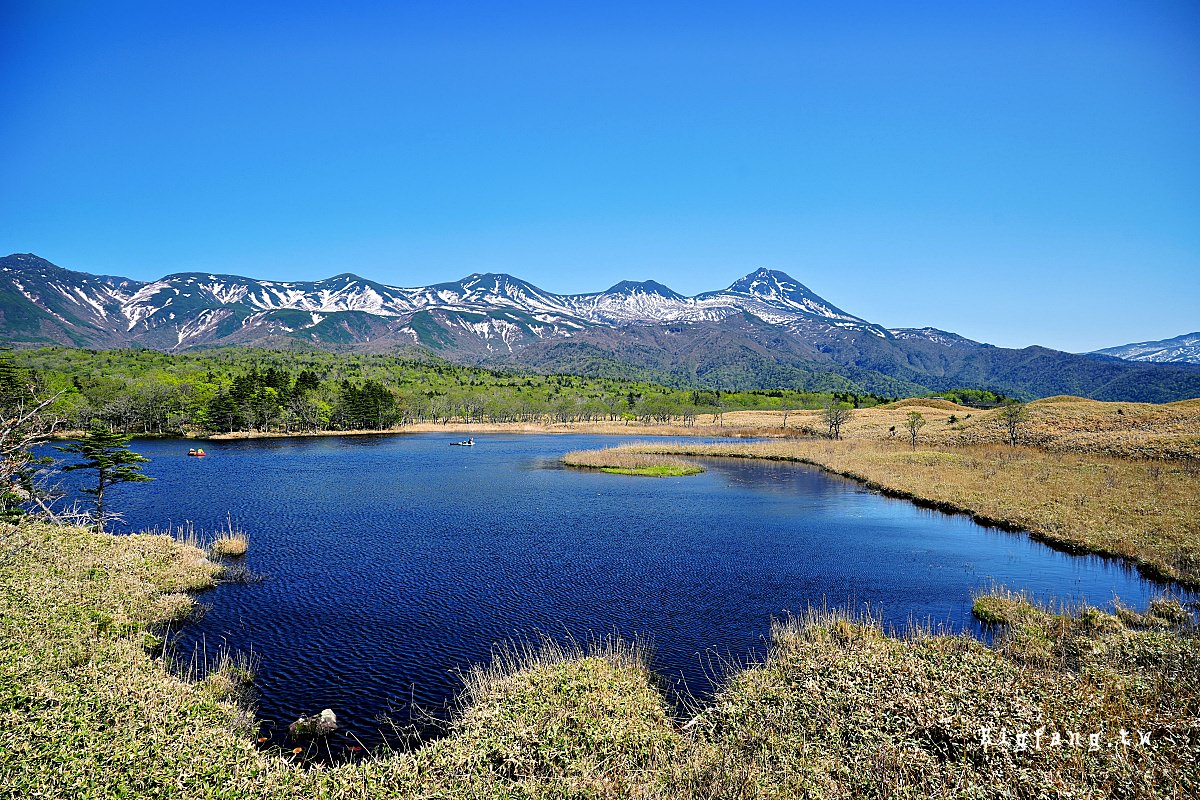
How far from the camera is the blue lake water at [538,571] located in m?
23.4

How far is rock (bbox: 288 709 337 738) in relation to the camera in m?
17.8

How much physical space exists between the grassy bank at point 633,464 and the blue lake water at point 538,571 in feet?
37.7

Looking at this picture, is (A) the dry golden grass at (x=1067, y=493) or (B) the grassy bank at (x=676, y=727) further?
(A) the dry golden grass at (x=1067, y=493)

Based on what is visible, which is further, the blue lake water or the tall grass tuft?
the blue lake water

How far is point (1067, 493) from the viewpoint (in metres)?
49.3

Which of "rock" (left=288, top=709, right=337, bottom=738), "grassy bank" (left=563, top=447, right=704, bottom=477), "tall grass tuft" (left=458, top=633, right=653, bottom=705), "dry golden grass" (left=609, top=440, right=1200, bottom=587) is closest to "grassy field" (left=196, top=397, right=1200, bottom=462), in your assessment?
"dry golden grass" (left=609, top=440, right=1200, bottom=587)

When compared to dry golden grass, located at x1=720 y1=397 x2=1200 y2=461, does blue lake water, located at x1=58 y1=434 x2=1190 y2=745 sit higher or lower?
lower

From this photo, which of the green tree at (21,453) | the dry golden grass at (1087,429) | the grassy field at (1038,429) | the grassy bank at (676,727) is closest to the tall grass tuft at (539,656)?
the grassy bank at (676,727)

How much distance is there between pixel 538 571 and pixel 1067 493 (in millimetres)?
43564

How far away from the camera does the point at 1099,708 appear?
1382 centimetres

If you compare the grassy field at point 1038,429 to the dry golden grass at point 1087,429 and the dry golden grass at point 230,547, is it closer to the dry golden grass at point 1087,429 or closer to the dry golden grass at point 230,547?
the dry golden grass at point 1087,429

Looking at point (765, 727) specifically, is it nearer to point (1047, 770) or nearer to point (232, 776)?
point (1047, 770)

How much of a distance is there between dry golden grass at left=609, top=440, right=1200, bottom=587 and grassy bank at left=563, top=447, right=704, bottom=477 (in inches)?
804

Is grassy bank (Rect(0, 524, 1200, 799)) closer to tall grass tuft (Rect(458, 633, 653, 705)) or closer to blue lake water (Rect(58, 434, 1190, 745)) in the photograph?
tall grass tuft (Rect(458, 633, 653, 705))
